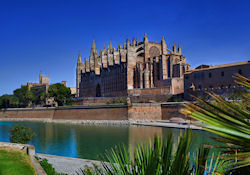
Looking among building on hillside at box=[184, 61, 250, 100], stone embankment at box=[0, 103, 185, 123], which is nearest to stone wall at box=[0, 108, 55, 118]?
stone embankment at box=[0, 103, 185, 123]

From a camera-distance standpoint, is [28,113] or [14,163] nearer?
[14,163]

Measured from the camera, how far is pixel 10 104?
223 ft

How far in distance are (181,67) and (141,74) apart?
868 centimetres

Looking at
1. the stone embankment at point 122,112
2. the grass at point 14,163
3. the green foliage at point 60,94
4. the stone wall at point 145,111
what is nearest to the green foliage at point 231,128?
the grass at point 14,163

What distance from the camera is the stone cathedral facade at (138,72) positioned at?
43312 mm

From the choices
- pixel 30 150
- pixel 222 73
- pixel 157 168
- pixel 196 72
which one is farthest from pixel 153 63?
pixel 157 168

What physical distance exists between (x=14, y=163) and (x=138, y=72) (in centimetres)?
4207

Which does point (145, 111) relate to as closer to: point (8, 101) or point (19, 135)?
point (19, 135)

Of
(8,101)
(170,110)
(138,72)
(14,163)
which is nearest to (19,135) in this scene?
(14,163)

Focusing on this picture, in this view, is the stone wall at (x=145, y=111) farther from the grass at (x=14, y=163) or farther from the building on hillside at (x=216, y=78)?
the grass at (x=14, y=163)

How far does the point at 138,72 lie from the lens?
5041 cm

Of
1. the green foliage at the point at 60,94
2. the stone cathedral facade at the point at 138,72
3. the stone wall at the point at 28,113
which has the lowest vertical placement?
the stone wall at the point at 28,113

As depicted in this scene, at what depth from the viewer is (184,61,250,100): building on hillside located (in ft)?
103

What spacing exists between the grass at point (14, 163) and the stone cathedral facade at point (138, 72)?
1281 inches
